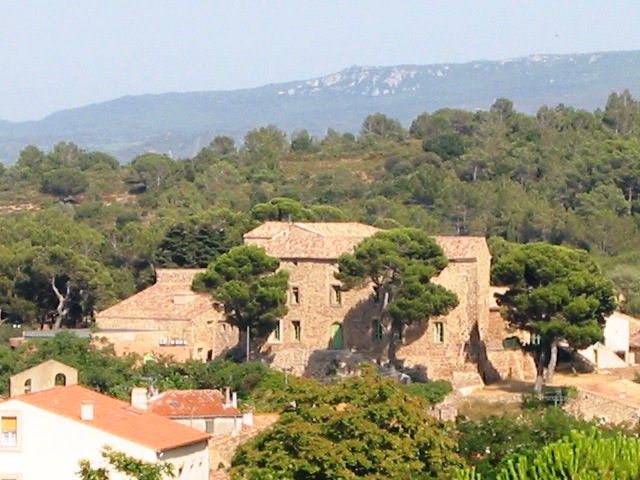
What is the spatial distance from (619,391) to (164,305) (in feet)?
41.0

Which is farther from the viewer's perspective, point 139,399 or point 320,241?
point 320,241

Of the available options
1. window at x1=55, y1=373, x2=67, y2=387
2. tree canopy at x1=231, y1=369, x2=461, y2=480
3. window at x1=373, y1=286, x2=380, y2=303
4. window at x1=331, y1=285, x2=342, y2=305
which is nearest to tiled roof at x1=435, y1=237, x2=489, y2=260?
window at x1=373, y1=286, x2=380, y2=303

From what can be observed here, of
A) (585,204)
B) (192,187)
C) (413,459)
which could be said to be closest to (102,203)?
(192,187)

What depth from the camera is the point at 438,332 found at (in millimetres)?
51188

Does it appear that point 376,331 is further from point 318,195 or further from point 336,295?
point 318,195

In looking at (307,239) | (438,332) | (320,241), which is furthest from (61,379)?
(307,239)

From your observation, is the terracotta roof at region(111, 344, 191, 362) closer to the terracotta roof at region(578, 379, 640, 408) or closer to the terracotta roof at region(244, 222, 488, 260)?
the terracotta roof at region(244, 222, 488, 260)

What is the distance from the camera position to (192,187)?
9538cm

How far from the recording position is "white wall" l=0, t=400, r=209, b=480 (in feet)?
87.5

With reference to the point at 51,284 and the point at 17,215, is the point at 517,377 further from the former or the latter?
the point at 17,215

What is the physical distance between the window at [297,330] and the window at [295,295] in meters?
0.50

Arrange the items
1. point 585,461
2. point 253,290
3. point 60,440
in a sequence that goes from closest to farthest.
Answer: point 585,461, point 60,440, point 253,290

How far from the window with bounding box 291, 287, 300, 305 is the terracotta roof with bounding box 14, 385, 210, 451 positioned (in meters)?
22.1

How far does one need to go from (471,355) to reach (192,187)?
45429 mm
